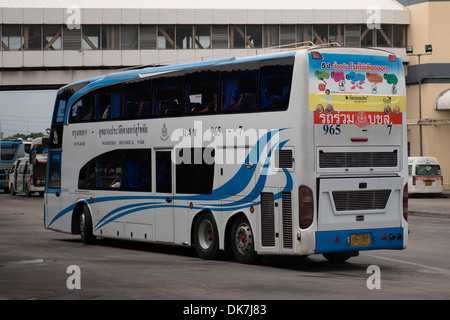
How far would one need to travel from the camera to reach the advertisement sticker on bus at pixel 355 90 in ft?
47.4

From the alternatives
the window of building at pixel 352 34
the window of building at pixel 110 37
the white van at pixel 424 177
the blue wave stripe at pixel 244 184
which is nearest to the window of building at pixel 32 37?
the window of building at pixel 110 37

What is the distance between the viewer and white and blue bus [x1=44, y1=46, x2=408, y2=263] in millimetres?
14453

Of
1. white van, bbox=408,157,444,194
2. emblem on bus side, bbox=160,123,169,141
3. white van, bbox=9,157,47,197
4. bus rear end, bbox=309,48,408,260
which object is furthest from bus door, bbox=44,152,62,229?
white van, bbox=9,157,47,197

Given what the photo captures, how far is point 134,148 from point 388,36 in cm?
4490

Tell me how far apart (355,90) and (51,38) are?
47516 millimetres

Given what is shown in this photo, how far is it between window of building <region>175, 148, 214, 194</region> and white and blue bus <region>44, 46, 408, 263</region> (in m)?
0.03

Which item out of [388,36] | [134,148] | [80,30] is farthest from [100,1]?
[134,148]

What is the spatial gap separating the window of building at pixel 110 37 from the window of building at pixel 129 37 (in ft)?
1.12

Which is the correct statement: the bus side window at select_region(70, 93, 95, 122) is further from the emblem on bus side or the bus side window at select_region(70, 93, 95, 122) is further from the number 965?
the number 965

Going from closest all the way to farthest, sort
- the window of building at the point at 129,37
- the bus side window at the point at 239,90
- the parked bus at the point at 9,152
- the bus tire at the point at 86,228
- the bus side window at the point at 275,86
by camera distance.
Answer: the bus side window at the point at 275,86, the bus side window at the point at 239,90, the bus tire at the point at 86,228, the window of building at the point at 129,37, the parked bus at the point at 9,152

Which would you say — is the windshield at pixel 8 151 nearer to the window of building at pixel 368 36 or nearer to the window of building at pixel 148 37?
the window of building at pixel 148 37

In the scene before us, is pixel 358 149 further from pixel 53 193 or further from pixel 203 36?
pixel 203 36

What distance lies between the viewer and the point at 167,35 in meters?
60.3

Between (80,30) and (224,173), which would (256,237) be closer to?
(224,173)
